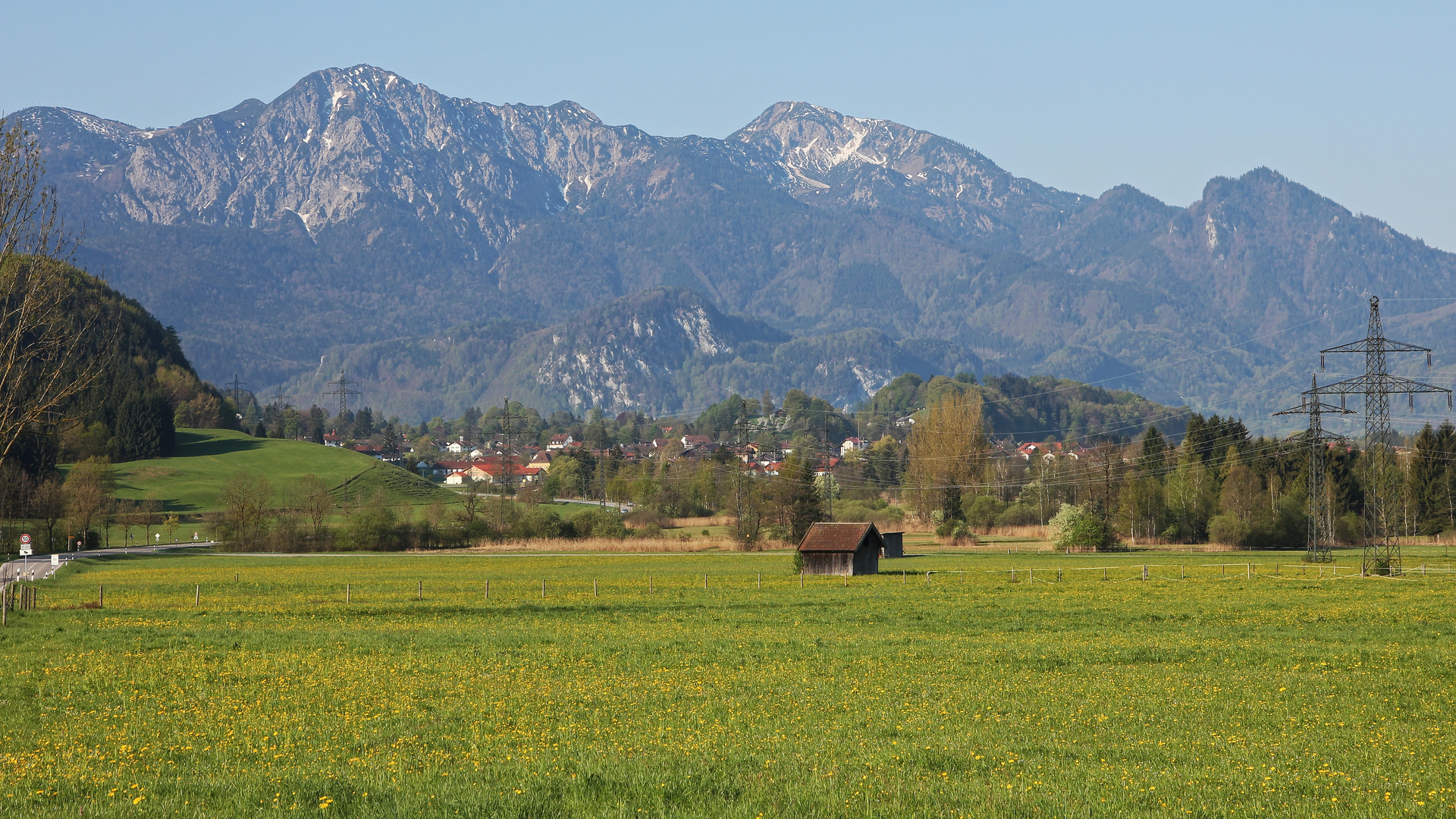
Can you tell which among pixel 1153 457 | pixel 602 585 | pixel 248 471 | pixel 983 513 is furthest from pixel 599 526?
pixel 248 471

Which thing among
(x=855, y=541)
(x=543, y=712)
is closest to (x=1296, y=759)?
(x=543, y=712)

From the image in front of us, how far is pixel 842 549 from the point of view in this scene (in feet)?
242

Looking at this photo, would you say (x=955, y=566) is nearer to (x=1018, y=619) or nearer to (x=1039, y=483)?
(x=1018, y=619)

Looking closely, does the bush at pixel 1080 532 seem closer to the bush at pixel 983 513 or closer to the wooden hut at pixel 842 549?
the bush at pixel 983 513

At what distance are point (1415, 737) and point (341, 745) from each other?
1930 cm

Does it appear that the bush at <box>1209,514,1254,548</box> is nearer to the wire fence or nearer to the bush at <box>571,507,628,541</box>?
the wire fence

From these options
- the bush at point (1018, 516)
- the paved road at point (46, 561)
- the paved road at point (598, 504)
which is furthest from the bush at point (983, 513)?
the paved road at point (46, 561)

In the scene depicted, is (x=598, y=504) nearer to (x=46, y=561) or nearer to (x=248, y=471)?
(x=248, y=471)

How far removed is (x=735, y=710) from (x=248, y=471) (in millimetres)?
168987

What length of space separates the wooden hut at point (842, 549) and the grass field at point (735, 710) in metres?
24.3

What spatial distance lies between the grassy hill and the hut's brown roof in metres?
97.8

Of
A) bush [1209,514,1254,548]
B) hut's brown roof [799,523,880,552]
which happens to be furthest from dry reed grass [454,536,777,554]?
bush [1209,514,1254,548]

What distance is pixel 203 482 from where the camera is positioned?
166625mm

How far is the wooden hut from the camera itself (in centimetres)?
7412
